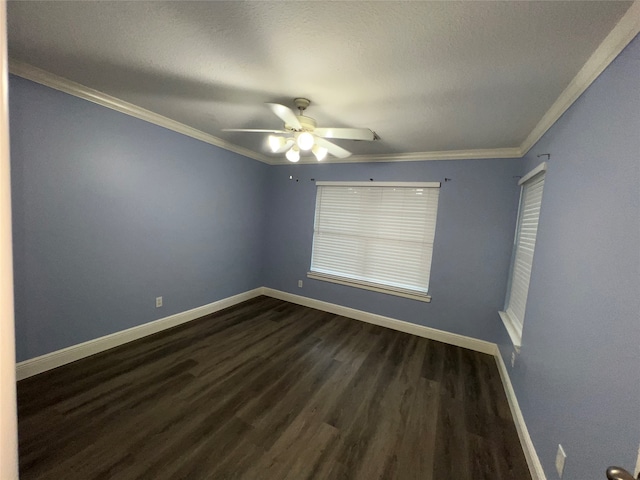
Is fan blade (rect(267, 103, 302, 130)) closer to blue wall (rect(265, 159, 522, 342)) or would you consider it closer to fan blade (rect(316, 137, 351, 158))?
fan blade (rect(316, 137, 351, 158))

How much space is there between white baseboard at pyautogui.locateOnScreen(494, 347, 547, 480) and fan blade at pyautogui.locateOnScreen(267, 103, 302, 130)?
2630 mm

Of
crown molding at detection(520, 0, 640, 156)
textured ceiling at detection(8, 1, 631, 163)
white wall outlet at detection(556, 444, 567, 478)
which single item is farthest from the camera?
white wall outlet at detection(556, 444, 567, 478)

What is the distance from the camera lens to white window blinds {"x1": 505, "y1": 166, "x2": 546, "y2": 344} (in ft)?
7.13

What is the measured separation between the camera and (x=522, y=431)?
5.96ft

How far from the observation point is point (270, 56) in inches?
59.6

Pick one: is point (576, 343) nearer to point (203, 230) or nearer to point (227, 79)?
point (227, 79)

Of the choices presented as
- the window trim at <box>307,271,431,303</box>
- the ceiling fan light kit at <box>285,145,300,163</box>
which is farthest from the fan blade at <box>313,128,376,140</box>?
the window trim at <box>307,271,431,303</box>

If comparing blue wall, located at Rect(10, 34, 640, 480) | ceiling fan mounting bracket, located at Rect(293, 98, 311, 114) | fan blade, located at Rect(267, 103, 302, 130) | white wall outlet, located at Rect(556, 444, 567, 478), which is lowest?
white wall outlet, located at Rect(556, 444, 567, 478)

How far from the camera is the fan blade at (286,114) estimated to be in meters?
1.66

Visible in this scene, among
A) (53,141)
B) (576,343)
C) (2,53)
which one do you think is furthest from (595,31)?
(53,141)

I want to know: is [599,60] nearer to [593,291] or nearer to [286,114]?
[593,291]

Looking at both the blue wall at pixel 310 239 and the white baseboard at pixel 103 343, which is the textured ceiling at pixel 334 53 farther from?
the white baseboard at pixel 103 343

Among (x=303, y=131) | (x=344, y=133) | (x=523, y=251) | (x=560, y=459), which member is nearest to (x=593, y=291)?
(x=560, y=459)

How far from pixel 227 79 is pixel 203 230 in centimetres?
205
